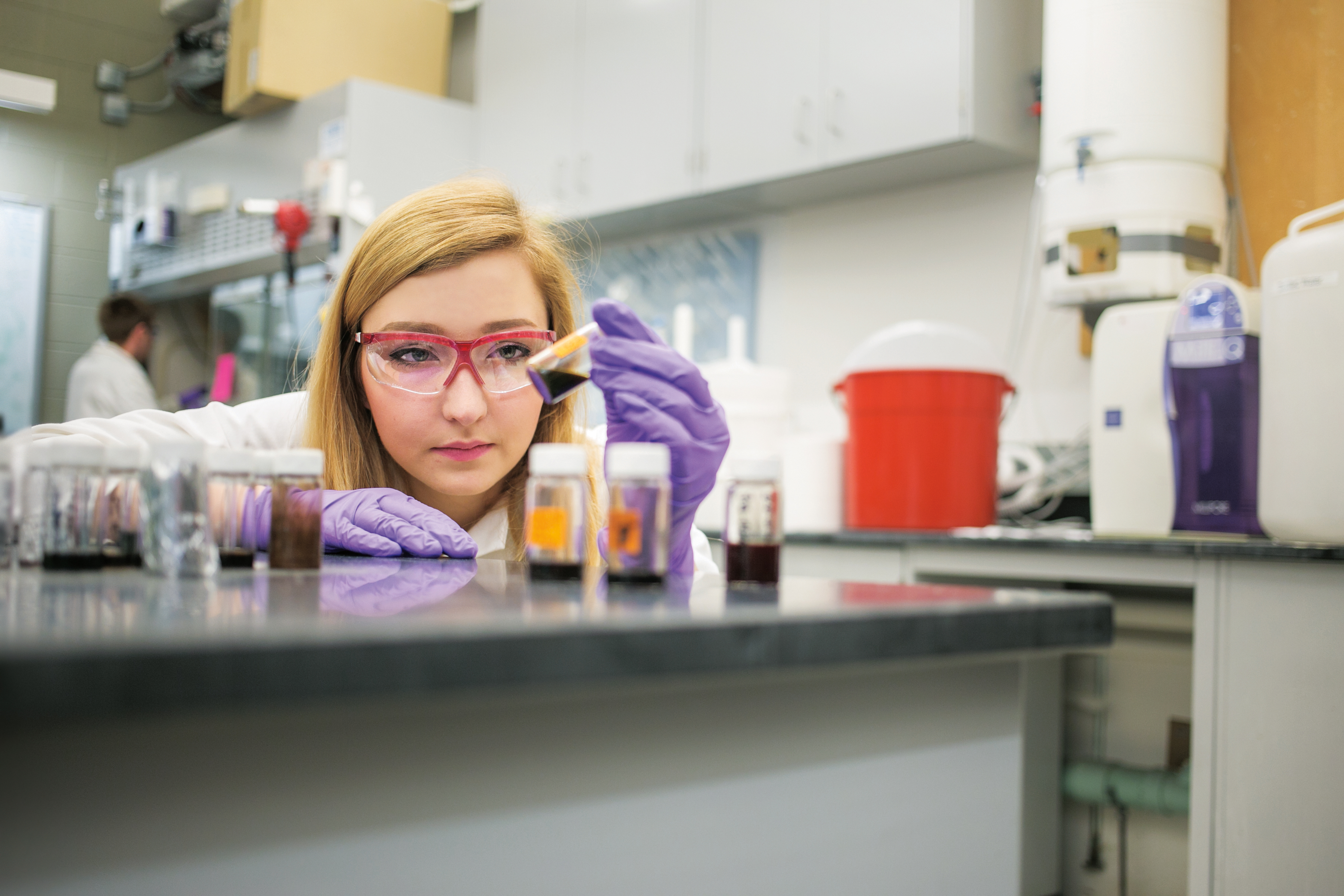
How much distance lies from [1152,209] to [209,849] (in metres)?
2.06

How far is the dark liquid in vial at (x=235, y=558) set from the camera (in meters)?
0.88

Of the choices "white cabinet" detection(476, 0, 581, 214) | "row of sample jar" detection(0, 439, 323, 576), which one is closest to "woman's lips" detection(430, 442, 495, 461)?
"row of sample jar" detection(0, 439, 323, 576)

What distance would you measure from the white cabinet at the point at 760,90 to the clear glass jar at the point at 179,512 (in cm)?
212

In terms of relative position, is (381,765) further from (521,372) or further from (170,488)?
(521,372)

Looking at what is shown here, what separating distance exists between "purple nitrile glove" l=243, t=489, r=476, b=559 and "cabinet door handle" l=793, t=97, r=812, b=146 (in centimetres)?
180

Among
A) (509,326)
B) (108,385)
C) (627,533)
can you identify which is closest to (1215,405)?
(509,326)

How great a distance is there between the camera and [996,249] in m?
2.72

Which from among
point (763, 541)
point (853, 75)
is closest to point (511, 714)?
point (763, 541)

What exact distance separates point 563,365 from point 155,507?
0.41 meters

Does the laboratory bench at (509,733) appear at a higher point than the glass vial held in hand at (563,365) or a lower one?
lower

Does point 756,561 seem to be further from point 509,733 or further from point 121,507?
point 121,507

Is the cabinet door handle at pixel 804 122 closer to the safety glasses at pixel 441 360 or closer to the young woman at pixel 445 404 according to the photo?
the young woman at pixel 445 404

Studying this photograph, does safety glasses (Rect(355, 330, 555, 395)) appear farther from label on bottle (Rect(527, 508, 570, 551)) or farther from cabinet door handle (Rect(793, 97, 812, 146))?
cabinet door handle (Rect(793, 97, 812, 146))

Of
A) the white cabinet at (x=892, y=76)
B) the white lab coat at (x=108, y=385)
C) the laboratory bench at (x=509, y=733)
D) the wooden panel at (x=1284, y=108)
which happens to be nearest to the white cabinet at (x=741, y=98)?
the white cabinet at (x=892, y=76)
